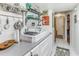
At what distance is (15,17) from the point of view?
148 cm

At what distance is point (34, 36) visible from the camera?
54.8 inches

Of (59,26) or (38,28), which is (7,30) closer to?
(38,28)

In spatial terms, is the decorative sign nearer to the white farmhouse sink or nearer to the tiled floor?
the white farmhouse sink

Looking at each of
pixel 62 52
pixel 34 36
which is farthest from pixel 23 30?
pixel 62 52

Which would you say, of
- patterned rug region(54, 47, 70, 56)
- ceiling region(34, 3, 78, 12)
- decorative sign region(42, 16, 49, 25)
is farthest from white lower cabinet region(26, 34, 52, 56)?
ceiling region(34, 3, 78, 12)

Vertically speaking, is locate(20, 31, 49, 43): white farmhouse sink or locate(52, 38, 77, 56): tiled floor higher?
locate(20, 31, 49, 43): white farmhouse sink

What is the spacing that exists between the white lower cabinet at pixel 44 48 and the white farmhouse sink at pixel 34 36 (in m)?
0.08

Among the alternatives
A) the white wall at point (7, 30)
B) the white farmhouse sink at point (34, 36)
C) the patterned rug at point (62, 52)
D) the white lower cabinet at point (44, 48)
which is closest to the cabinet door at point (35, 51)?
the white lower cabinet at point (44, 48)

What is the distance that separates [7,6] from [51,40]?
749 mm

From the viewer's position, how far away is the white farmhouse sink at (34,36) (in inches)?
54.8

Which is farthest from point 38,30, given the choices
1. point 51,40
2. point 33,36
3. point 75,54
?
point 75,54

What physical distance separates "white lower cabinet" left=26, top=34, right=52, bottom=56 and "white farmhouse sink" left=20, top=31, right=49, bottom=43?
8 centimetres

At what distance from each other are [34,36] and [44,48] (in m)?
0.21

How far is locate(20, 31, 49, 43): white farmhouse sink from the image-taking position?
1.39m
